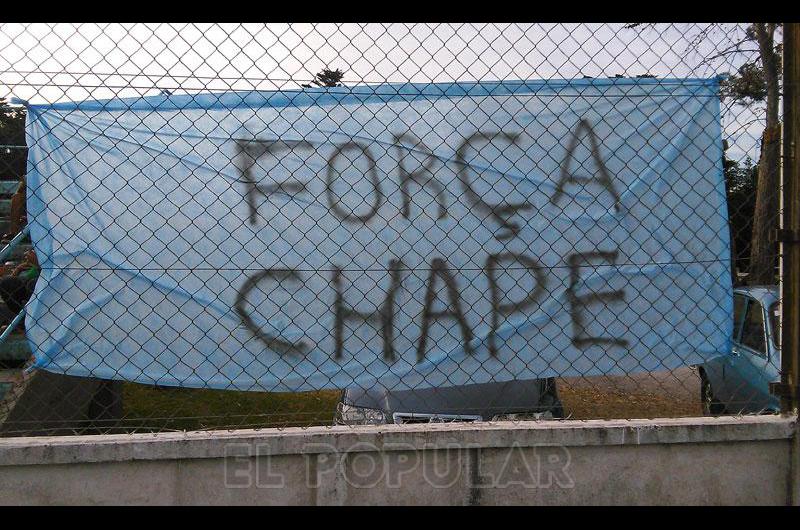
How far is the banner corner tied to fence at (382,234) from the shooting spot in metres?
2.68

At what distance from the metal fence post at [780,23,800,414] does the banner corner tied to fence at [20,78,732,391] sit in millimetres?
253

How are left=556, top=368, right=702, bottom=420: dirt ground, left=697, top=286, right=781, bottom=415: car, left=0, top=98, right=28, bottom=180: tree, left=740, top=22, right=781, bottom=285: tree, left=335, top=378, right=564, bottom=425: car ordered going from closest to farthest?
left=0, top=98, right=28, bottom=180: tree
left=740, top=22, right=781, bottom=285: tree
left=335, top=378, right=564, bottom=425: car
left=697, top=286, right=781, bottom=415: car
left=556, top=368, right=702, bottom=420: dirt ground

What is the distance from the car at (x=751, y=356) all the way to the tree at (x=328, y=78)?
11.6ft

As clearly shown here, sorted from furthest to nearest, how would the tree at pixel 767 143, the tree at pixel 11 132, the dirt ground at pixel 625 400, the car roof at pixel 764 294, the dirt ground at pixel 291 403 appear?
the dirt ground at pixel 625 400 < the dirt ground at pixel 291 403 < the car roof at pixel 764 294 < the tree at pixel 767 143 < the tree at pixel 11 132

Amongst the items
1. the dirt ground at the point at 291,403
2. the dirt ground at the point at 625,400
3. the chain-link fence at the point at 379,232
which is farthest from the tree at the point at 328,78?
the dirt ground at the point at 625,400

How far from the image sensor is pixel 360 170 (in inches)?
109

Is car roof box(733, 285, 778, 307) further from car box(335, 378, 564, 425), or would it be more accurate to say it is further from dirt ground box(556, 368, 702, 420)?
car box(335, 378, 564, 425)

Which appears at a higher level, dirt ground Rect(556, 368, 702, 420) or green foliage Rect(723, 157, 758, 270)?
green foliage Rect(723, 157, 758, 270)

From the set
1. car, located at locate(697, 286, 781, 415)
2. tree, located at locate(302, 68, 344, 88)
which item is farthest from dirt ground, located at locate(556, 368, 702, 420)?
tree, located at locate(302, 68, 344, 88)

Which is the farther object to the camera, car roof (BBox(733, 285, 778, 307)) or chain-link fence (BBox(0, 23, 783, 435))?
car roof (BBox(733, 285, 778, 307))

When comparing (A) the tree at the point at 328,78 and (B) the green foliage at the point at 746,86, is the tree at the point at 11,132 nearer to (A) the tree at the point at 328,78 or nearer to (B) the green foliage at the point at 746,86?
(A) the tree at the point at 328,78

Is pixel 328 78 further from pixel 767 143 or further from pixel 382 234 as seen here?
pixel 767 143

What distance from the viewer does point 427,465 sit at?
250 centimetres

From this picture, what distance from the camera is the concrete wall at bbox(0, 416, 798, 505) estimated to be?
2377 mm
